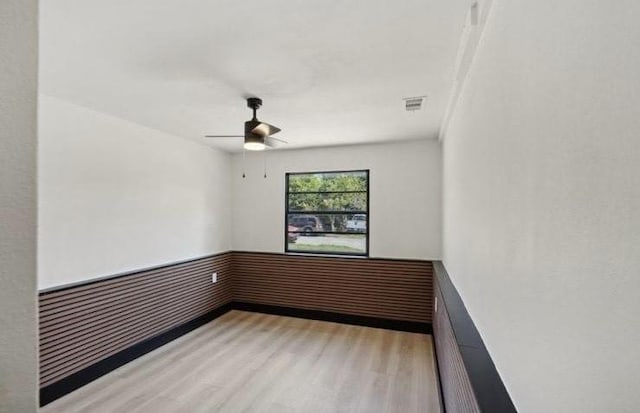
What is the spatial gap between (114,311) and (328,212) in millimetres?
3005

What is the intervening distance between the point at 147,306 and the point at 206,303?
41.3 inches

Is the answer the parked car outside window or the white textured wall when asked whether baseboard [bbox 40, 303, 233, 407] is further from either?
the white textured wall

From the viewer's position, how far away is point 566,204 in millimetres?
701

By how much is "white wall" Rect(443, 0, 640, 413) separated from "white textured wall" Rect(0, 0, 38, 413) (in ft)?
3.46

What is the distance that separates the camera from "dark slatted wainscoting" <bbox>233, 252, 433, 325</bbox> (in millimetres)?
4266

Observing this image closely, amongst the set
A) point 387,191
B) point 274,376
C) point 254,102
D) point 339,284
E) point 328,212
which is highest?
point 254,102

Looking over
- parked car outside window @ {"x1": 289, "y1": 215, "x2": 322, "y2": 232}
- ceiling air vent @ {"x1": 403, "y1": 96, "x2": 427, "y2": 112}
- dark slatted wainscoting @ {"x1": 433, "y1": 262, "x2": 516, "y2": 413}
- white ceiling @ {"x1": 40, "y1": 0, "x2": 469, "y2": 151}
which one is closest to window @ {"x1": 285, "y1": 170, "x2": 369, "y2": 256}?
parked car outside window @ {"x1": 289, "y1": 215, "x2": 322, "y2": 232}

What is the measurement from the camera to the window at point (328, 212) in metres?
4.74

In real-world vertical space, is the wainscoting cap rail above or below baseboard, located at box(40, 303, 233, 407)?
above

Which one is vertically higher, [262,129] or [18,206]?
[262,129]

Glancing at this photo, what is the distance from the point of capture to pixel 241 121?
350cm

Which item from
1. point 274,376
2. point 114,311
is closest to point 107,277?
point 114,311

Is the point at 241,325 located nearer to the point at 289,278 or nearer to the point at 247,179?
the point at 289,278

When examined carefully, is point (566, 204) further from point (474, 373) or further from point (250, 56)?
point (250, 56)
